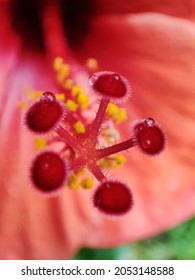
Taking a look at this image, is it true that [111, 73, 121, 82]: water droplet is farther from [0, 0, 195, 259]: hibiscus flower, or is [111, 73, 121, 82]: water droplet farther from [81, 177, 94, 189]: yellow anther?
[81, 177, 94, 189]: yellow anther

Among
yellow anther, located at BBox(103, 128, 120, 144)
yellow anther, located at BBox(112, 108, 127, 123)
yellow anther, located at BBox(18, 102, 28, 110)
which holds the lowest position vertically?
yellow anther, located at BBox(103, 128, 120, 144)

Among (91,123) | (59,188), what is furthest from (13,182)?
(91,123)

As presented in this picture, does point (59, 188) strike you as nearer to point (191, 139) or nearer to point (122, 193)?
point (122, 193)

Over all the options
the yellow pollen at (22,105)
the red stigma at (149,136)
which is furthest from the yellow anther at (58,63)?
the red stigma at (149,136)

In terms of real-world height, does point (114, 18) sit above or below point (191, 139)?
above

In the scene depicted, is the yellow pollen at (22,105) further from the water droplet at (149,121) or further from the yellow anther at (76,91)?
the water droplet at (149,121)

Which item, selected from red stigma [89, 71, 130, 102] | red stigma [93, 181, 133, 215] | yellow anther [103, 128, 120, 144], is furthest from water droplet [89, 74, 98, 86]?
red stigma [93, 181, 133, 215]
